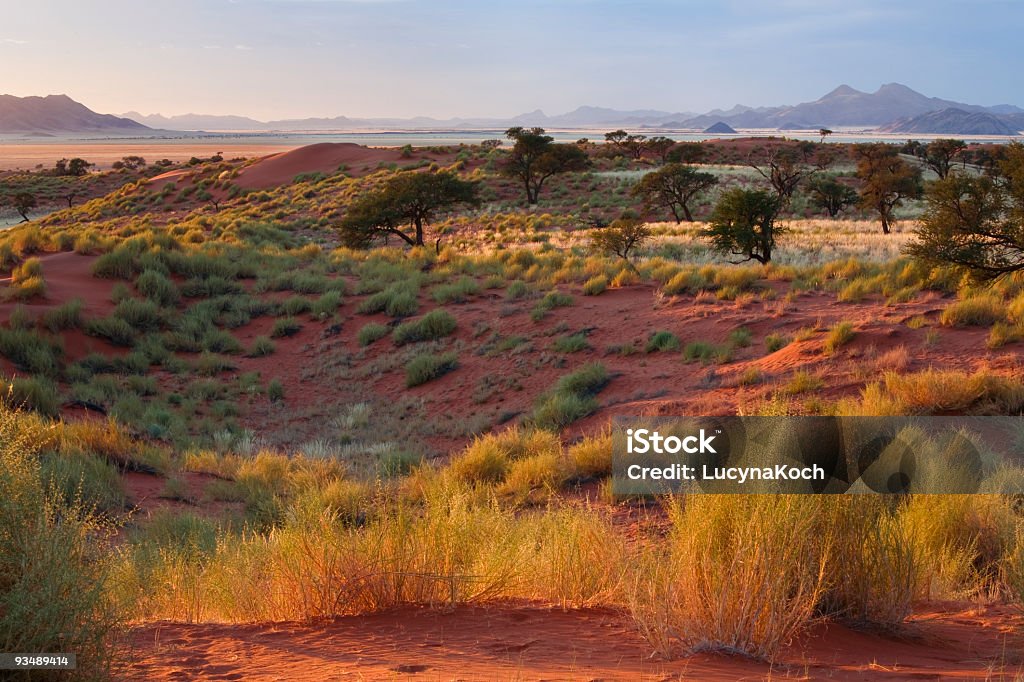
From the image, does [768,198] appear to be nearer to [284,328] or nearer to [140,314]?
[284,328]

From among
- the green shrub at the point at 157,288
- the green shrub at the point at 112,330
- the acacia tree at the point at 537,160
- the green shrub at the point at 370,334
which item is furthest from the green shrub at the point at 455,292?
the acacia tree at the point at 537,160

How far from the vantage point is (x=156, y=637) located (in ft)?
15.1

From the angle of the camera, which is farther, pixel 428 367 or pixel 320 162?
pixel 320 162

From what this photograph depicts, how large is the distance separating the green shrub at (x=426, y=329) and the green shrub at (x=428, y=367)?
1543 millimetres

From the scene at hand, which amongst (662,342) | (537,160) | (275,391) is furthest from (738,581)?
(537,160)

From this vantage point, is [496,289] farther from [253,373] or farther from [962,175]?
[962,175]

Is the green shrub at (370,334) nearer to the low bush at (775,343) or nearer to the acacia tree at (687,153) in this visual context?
the low bush at (775,343)

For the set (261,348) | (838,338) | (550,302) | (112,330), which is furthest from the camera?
(550,302)

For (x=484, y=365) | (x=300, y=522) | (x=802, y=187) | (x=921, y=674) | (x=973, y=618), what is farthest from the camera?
(x=802, y=187)

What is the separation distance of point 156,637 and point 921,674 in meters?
4.14

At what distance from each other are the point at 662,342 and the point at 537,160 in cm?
4124

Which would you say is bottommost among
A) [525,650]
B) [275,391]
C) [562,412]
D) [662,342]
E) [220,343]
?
[275,391]

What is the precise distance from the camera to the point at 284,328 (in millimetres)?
20219

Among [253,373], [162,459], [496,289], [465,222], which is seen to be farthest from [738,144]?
[162,459]
